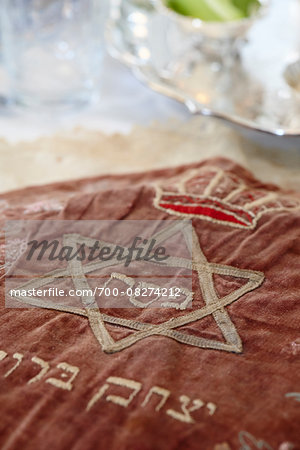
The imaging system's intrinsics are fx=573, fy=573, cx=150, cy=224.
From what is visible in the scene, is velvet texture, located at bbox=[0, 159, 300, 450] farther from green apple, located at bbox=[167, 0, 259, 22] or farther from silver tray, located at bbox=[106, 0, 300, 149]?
green apple, located at bbox=[167, 0, 259, 22]

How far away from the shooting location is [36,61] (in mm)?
870

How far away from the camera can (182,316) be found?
1.50 feet

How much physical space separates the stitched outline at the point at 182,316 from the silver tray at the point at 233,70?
268 mm

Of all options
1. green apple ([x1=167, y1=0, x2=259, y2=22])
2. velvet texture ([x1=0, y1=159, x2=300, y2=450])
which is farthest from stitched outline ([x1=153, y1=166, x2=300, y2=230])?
green apple ([x1=167, y1=0, x2=259, y2=22])

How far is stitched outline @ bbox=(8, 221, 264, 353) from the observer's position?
17.2 inches

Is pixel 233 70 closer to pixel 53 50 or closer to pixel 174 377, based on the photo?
pixel 53 50

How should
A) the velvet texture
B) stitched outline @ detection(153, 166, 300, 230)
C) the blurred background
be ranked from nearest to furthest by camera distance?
the velvet texture < stitched outline @ detection(153, 166, 300, 230) < the blurred background

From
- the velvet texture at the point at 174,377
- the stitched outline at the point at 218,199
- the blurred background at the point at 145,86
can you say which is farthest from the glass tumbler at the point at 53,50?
the velvet texture at the point at 174,377

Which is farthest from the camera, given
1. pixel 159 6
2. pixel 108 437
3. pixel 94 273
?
pixel 159 6

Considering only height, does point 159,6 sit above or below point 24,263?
above

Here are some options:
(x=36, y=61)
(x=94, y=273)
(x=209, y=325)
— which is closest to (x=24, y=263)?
(x=94, y=273)

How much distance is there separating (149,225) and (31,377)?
20 centimetres

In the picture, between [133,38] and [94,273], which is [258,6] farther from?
[94,273]

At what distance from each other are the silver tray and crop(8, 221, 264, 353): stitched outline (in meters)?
0.27
